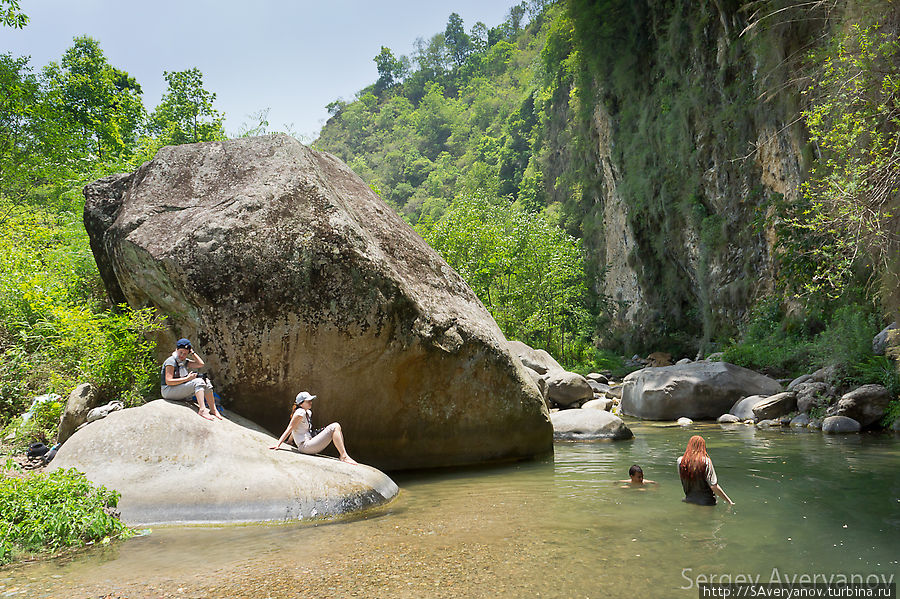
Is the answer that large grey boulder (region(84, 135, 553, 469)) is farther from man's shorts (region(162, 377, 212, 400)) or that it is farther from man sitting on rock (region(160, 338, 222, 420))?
man's shorts (region(162, 377, 212, 400))

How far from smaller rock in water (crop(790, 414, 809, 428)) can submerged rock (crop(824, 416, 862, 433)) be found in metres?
0.98

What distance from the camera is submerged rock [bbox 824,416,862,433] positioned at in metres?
13.4

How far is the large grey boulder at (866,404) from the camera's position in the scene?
1365 centimetres

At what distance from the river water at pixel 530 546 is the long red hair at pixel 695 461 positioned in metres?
0.40

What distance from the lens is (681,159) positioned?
95.1ft

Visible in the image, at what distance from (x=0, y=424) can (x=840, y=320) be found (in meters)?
17.8

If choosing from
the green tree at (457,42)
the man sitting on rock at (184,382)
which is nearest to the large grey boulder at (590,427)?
the man sitting on rock at (184,382)

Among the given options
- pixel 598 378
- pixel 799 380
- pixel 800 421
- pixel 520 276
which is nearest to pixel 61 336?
pixel 800 421

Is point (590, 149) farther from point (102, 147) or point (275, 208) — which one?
point (275, 208)

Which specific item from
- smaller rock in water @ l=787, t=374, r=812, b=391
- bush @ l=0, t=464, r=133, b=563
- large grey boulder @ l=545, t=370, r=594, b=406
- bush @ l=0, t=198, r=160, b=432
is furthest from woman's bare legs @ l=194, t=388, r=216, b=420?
smaller rock in water @ l=787, t=374, r=812, b=391

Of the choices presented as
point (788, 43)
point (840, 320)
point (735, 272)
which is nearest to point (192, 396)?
point (840, 320)

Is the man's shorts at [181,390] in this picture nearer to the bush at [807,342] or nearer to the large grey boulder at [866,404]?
the large grey boulder at [866,404]

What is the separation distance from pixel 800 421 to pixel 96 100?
32.9 m

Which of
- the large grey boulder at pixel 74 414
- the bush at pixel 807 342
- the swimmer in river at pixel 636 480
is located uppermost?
the bush at pixel 807 342
